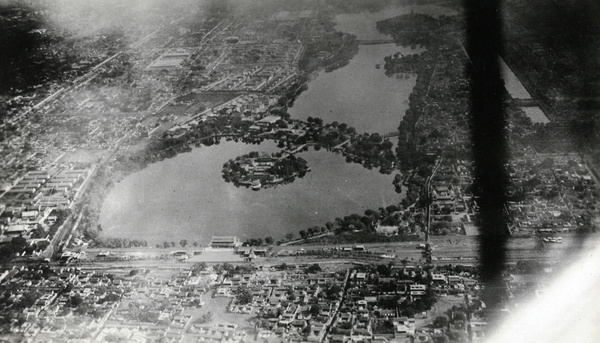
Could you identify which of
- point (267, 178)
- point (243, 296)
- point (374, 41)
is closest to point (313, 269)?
point (243, 296)

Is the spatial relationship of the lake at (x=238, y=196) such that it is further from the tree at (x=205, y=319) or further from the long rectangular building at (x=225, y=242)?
the tree at (x=205, y=319)

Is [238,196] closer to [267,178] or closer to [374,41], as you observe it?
[267,178]

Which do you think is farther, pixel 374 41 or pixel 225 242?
pixel 374 41

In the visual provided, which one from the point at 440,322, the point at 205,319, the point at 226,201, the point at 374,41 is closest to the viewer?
the point at 440,322

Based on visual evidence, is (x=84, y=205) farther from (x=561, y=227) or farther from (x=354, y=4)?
(x=354, y=4)

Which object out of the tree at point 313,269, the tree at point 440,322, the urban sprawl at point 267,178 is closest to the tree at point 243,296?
the urban sprawl at point 267,178

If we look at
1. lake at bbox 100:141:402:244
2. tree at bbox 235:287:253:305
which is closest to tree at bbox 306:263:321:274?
tree at bbox 235:287:253:305

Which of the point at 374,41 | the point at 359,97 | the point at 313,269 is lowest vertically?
the point at 313,269

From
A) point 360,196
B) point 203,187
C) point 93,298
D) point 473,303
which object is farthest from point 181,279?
point 473,303
